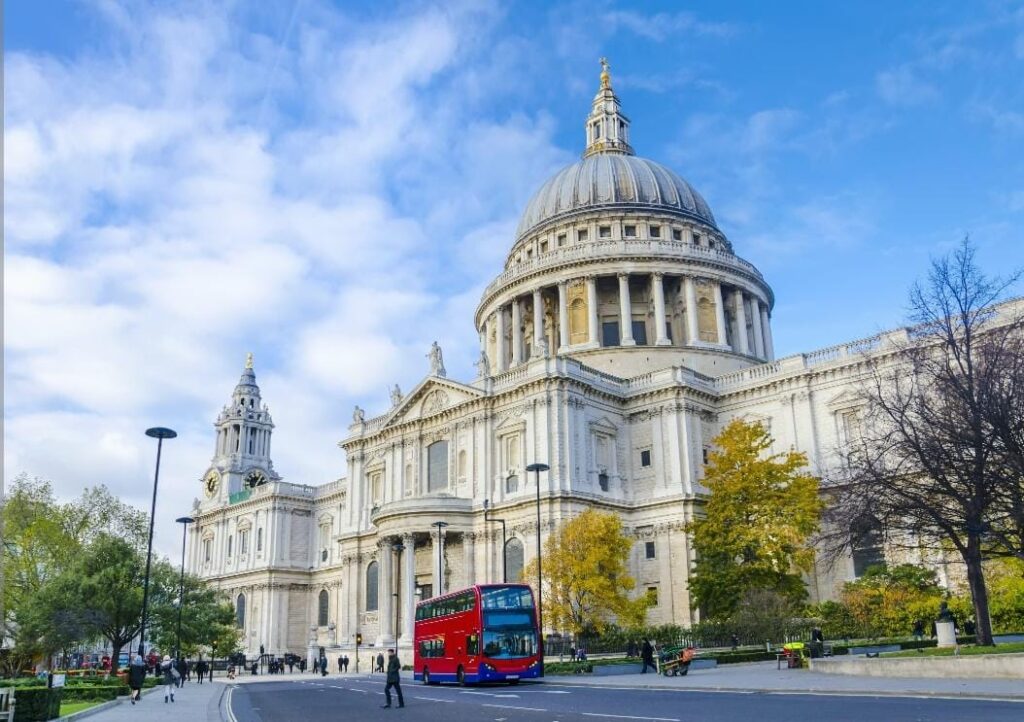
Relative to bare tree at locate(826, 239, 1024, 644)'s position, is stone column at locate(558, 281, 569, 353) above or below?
above

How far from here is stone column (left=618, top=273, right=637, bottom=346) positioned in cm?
7094

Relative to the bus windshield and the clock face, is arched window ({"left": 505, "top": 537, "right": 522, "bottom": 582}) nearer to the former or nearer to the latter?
the bus windshield

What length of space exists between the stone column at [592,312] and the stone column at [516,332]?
750 cm

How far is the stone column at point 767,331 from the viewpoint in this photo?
78938 mm

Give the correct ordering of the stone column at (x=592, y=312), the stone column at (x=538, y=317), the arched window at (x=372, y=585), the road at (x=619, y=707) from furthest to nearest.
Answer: the stone column at (x=538, y=317) → the stone column at (x=592, y=312) → the arched window at (x=372, y=585) → the road at (x=619, y=707)

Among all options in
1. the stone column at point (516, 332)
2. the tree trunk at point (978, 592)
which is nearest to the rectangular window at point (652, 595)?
the tree trunk at point (978, 592)

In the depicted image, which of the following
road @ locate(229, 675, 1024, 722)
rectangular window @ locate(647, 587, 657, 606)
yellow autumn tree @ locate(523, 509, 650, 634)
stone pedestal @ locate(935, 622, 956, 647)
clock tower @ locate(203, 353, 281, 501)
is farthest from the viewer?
clock tower @ locate(203, 353, 281, 501)

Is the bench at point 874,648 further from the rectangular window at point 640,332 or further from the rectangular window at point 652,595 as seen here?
the rectangular window at point 640,332

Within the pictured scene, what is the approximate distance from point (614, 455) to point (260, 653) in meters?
40.6

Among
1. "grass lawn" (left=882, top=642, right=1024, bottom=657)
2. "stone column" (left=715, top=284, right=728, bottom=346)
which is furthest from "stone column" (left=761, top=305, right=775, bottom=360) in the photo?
"grass lawn" (left=882, top=642, right=1024, bottom=657)

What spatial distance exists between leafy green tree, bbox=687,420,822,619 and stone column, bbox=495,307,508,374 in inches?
1268

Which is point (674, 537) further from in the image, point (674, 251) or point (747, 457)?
point (674, 251)

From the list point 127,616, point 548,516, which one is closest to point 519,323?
point 548,516

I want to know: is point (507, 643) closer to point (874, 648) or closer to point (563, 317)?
point (874, 648)
